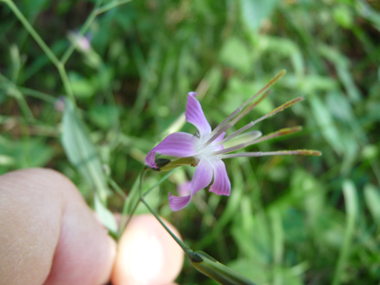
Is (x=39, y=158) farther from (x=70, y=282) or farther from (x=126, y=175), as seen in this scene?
(x=70, y=282)

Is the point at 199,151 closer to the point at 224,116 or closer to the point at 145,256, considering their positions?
the point at 145,256

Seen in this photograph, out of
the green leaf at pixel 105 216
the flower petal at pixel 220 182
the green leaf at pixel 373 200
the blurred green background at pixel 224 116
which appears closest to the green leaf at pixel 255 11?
the blurred green background at pixel 224 116

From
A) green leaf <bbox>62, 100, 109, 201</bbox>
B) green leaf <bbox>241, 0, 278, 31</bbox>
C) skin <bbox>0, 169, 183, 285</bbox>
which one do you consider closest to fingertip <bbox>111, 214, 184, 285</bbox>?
skin <bbox>0, 169, 183, 285</bbox>

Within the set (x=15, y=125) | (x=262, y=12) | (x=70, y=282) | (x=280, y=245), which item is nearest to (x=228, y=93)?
(x=262, y=12)

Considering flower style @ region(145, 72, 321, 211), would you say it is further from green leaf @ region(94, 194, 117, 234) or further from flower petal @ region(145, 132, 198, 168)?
green leaf @ region(94, 194, 117, 234)

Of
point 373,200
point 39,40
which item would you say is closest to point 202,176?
A: point 39,40

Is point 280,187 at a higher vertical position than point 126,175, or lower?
lower

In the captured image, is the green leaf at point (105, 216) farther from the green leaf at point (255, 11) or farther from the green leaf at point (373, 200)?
the green leaf at point (373, 200)
